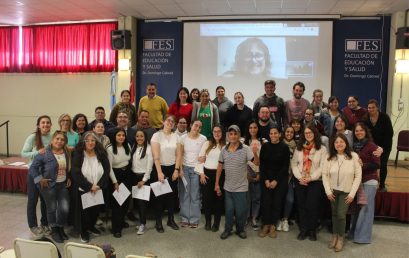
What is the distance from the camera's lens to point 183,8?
6.99 meters

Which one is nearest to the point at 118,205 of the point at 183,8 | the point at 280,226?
the point at 280,226

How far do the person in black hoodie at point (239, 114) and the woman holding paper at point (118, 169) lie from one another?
1.56m

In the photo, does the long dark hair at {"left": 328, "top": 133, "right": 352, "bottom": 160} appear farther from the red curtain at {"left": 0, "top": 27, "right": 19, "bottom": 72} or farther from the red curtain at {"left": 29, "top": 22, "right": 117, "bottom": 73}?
the red curtain at {"left": 0, "top": 27, "right": 19, "bottom": 72}

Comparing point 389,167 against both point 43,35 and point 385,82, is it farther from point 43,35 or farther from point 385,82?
point 43,35

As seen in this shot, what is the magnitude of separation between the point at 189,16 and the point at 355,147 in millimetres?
4987

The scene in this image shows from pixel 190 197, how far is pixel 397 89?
16.9 feet

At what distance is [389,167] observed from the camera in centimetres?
655

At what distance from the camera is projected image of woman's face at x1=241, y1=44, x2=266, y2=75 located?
7.61 metres

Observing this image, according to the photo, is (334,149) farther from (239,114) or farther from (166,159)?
(166,159)

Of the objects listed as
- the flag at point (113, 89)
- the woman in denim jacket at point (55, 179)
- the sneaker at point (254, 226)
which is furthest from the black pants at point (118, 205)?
the flag at point (113, 89)

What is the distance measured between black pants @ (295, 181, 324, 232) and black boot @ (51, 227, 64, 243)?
107 inches

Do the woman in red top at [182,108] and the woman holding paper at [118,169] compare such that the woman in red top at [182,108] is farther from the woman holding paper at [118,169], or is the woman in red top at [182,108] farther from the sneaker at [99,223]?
the sneaker at [99,223]

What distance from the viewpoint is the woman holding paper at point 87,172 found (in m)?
3.78

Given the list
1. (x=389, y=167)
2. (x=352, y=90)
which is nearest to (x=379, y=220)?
(x=389, y=167)
